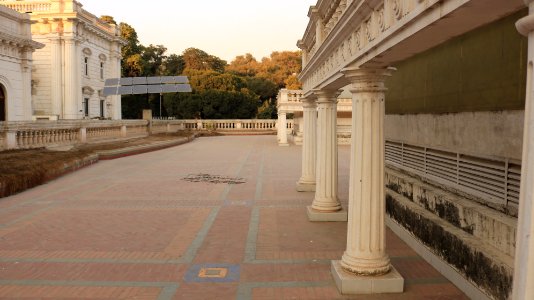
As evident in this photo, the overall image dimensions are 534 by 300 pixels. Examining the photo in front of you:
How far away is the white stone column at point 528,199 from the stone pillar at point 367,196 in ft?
10.5

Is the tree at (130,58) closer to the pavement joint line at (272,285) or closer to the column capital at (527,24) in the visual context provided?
the pavement joint line at (272,285)

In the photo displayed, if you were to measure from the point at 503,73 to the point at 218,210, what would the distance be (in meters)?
7.43

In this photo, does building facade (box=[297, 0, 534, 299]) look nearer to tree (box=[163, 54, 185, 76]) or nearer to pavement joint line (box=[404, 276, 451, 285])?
pavement joint line (box=[404, 276, 451, 285])

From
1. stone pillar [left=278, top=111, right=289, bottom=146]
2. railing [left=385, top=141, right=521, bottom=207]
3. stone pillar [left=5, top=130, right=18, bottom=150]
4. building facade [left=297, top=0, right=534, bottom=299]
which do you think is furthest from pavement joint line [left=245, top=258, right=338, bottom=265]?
stone pillar [left=278, top=111, right=289, bottom=146]

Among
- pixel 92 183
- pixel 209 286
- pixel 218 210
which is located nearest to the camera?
pixel 209 286

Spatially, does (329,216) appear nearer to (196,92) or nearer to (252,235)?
(252,235)

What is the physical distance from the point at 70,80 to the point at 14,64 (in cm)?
992

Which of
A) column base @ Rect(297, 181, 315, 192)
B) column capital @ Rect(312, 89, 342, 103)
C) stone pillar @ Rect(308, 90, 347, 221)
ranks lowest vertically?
column base @ Rect(297, 181, 315, 192)

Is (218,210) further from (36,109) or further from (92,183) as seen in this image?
(36,109)

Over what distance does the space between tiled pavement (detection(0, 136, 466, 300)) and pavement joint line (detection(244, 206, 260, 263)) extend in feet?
0.06

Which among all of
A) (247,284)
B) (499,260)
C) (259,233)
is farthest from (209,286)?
(499,260)

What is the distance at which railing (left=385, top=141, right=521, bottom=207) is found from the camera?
543 cm

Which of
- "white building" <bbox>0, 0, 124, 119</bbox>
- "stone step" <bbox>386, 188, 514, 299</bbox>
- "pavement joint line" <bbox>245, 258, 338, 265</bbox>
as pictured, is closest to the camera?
"stone step" <bbox>386, 188, 514, 299</bbox>

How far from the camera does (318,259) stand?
7.23 metres
